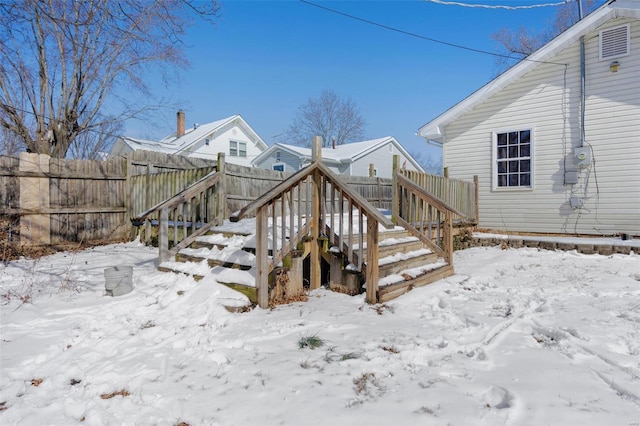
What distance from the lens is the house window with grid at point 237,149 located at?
24703mm

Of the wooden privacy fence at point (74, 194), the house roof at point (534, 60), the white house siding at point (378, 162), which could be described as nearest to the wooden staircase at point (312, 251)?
the wooden privacy fence at point (74, 194)

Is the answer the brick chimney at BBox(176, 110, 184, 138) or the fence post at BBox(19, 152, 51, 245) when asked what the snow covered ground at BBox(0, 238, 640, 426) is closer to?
the fence post at BBox(19, 152, 51, 245)

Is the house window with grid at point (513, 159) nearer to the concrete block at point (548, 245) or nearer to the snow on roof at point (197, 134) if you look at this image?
the concrete block at point (548, 245)

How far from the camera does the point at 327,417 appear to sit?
6.22ft

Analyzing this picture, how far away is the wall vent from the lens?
26.2 feet

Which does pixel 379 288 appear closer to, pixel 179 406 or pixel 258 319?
pixel 258 319

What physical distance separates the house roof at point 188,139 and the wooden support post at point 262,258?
18.3 m

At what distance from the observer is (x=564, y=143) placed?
8828 millimetres

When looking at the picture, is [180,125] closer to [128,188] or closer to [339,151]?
[339,151]

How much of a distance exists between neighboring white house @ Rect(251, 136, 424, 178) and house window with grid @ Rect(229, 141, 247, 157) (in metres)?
1.69

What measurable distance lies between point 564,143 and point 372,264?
7.62 metres

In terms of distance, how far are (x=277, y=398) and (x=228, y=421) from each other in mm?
316

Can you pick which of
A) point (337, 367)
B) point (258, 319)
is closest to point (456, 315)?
point (337, 367)

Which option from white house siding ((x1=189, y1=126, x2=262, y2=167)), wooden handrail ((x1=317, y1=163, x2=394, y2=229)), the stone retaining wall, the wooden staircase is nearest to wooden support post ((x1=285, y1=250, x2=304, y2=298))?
the wooden staircase
